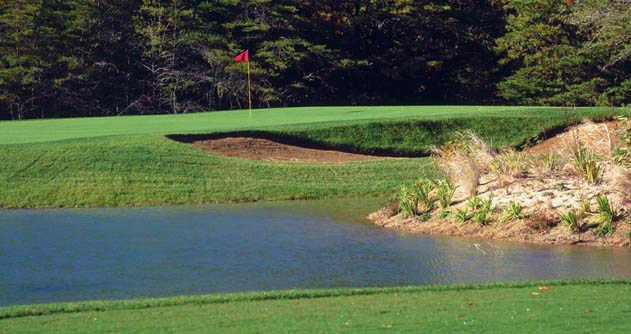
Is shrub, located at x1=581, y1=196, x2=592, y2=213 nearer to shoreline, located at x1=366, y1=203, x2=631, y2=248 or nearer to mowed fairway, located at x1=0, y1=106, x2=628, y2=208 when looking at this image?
shoreline, located at x1=366, y1=203, x2=631, y2=248

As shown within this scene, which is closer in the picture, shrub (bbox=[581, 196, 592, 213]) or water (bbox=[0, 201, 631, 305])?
water (bbox=[0, 201, 631, 305])

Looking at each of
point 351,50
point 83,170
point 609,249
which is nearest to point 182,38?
point 351,50

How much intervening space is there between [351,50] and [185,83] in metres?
9.25

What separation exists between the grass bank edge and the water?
102 cm

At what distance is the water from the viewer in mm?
11625

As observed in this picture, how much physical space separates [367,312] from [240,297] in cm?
173

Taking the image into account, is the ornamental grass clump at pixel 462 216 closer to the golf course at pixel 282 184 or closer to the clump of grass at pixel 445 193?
the clump of grass at pixel 445 193

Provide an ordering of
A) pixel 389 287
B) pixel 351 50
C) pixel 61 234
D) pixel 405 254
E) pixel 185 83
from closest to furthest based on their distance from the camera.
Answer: pixel 389 287 → pixel 405 254 → pixel 61 234 → pixel 185 83 → pixel 351 50

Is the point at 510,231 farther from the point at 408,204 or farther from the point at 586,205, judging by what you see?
the point at 408,204

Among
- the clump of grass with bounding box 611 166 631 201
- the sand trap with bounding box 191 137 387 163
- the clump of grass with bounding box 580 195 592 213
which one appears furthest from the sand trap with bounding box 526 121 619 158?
the sand trap with bounding box 191 137 387 163

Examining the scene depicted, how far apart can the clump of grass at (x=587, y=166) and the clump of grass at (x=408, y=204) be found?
281 cm

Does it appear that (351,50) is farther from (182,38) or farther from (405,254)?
(405,254)

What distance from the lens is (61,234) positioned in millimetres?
15531

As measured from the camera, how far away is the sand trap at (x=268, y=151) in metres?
23.9
